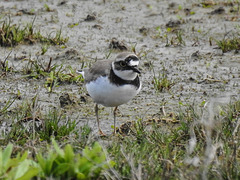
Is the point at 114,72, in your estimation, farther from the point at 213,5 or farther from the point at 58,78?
the point at 213,5

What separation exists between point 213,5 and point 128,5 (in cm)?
193

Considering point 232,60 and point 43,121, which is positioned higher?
point 232,60

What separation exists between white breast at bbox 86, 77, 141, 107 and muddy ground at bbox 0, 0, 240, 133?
37 cm

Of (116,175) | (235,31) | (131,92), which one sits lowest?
(116,175)

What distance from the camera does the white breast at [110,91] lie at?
5.64 meters

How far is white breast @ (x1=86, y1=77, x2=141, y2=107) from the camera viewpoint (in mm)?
5641

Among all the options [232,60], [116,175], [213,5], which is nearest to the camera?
[116,175]

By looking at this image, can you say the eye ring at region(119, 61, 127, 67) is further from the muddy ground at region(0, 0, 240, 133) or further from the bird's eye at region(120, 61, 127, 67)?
the muddy ground at region(0, 0, 240, 133)

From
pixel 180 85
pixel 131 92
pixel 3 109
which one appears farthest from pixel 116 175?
pixel 180 85

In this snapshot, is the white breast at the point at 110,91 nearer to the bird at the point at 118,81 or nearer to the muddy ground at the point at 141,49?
the bird at the point at 118,81

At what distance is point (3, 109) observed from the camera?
6316 millimetres

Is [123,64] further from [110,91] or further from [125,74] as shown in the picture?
[110,91]

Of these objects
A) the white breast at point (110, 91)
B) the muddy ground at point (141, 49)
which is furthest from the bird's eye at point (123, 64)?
the muddy ground at point (141, 49)

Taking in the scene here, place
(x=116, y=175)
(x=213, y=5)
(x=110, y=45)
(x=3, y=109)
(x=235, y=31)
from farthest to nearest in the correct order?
(x=213, y=5) → (x=235, y=31) → (x=110, y=45) → (x=3, y=109) → (x=116, y=175)
